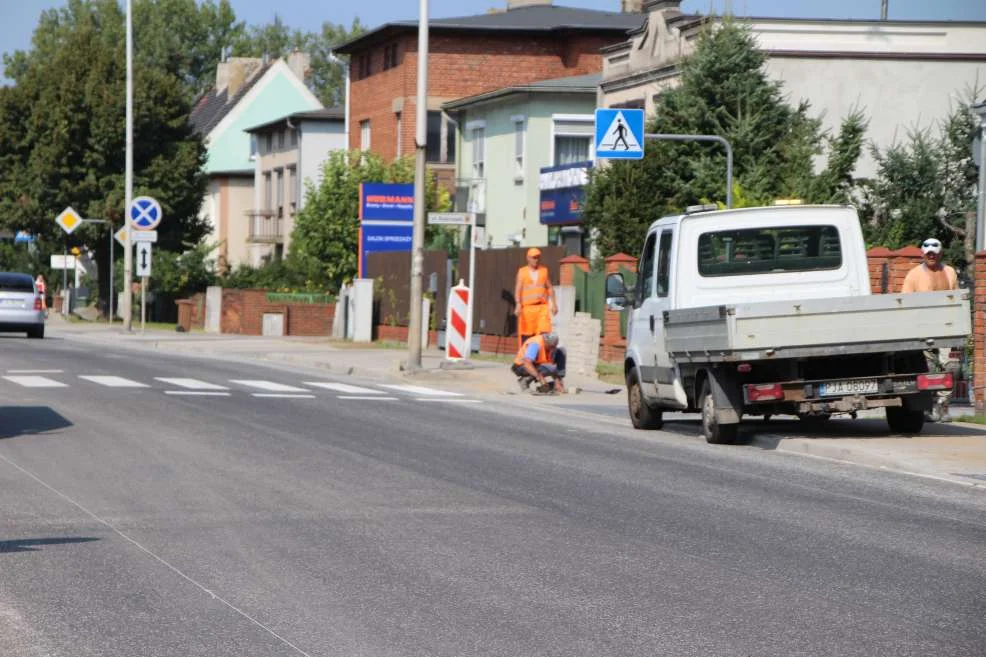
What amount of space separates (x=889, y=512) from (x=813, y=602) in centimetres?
352

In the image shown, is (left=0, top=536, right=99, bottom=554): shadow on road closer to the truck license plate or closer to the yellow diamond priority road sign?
the truck license plate

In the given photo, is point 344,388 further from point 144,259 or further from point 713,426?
point 144,259

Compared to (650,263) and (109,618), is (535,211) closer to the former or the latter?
(650,263)

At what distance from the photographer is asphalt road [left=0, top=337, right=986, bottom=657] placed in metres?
7.09

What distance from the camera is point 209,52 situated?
373 feet

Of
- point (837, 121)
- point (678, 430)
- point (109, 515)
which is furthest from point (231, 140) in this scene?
point (109, 515)

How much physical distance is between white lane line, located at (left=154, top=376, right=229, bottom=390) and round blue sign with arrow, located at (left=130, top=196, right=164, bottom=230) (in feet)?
59.8

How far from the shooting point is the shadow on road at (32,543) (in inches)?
362

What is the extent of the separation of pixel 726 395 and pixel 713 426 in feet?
1.22

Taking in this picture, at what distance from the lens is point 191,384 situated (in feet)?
76.9

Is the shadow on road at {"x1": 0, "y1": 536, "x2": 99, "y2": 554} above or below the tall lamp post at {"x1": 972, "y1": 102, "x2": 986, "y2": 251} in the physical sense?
below

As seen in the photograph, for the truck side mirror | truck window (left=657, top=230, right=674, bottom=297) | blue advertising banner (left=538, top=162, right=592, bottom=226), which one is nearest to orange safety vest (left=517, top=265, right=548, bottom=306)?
the truck side mirror

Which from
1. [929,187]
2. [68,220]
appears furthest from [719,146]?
[68,220]

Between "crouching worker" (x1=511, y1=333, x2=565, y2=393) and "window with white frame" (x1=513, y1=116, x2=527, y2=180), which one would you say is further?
"window with white frame" (x1=513, y1=116, x2=527, y2=180)
